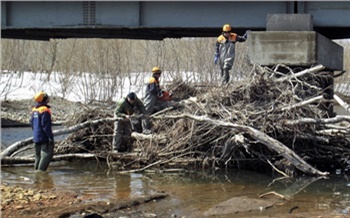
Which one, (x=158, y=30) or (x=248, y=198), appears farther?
(x=158, y=30)

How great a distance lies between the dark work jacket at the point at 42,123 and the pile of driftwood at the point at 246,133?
992 millimetres

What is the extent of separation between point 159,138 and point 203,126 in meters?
1.11

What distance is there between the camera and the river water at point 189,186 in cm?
884

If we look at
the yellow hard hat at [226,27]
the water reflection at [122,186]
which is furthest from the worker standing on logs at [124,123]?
the yellow hard hat at [226,27]

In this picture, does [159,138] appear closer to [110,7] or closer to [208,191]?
[208,191]

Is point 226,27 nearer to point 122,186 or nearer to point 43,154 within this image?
point 43,154

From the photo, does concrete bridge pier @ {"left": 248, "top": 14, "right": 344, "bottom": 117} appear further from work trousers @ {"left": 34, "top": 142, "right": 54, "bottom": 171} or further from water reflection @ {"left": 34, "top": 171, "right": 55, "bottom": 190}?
water reflection @ {"left": 34, "top": 171, "right": 55, "bottom": 190}

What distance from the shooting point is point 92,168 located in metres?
12.8

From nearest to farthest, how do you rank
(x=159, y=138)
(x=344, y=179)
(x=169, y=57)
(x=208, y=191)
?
(x=208, y=191)
(x=344, y=179)
(x=159, y=138)
(x=169, y=57)

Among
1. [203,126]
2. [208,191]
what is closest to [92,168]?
[203,126]

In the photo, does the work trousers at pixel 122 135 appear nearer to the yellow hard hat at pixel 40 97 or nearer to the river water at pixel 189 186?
the river water at pixel 189 186

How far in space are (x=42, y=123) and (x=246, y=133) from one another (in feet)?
14.1

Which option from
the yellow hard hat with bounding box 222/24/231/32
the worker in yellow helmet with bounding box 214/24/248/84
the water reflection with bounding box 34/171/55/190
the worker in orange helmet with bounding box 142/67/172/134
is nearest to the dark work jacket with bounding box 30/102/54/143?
the water reflection with bounding box 34/171/55/190

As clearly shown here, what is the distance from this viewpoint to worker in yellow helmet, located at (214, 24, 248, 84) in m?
15.5
